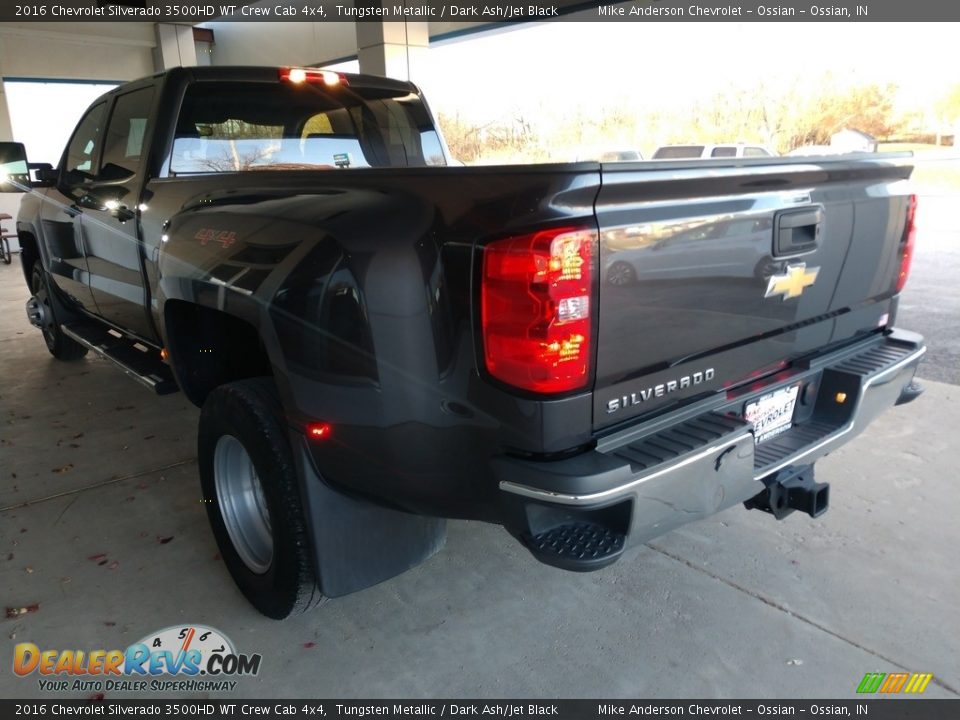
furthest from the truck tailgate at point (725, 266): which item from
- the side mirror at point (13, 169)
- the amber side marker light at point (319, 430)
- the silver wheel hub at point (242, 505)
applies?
the side mirror at point (13, 169)

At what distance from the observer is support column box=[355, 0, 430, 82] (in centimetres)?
1255

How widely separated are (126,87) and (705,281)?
11.3ft

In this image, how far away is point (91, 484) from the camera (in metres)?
3.74

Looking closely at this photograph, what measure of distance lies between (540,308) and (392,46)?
12414 millimetres

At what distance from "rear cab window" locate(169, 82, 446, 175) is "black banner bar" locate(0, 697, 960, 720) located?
2.31 meters

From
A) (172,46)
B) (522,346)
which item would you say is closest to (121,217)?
(522,346)

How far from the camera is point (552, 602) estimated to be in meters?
2.70

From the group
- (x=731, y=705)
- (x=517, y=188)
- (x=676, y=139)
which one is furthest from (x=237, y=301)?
(x=676, y=139)

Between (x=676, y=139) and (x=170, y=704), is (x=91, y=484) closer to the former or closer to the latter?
(x=170, y=704)

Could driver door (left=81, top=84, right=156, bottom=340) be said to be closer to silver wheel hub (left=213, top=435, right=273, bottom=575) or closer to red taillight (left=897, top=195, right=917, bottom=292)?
silver wheel hub (left=213, top=435, right=273, bottom=575)

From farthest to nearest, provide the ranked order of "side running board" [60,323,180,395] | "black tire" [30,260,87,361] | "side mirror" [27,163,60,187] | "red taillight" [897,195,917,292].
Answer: "black tire" [30,260,87,361]
"side mirror" [27,163,60,187]
"side running board" [60,323,180,395]
"red taillight" [897,195,917,292]

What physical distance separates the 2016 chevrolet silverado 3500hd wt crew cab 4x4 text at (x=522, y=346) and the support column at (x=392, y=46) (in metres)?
10.7

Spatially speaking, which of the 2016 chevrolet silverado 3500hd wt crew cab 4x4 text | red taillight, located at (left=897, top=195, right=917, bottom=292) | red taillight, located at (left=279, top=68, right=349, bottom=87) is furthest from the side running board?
red taillight, located at (left=897, top=195, right=917, bottom=292)

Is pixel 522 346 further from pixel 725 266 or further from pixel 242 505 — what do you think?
pixel 242 505
